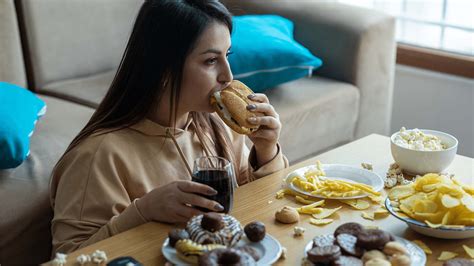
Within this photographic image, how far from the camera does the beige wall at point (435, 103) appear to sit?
3.30 metres

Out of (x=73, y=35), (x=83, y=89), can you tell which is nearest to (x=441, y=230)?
(x=83, y=89)

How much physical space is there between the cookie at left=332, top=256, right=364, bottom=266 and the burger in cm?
50

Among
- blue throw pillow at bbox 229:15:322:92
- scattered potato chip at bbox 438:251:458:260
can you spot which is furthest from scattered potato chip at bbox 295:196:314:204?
blue throw pillow at bbox 229:15:322:92

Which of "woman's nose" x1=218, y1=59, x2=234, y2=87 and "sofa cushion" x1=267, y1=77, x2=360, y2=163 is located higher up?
"woman's nose" x1=218, y1=59, x2=234, y2=87

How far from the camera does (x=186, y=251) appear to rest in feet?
4.20

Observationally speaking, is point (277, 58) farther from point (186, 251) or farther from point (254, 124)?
point (186, 251)

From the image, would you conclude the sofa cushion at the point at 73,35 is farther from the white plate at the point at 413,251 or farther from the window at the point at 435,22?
the white plate at the point at 413,251

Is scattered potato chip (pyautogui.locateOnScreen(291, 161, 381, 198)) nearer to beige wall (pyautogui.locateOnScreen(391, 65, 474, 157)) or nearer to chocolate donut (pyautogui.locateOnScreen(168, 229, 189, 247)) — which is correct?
chocolate donut (pyautogui.locateOnScreen(168, 229, 189, 247))

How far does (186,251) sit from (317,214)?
35cm

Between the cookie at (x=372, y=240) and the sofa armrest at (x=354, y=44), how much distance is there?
1.73m

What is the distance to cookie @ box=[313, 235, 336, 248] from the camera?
1317 millimetres

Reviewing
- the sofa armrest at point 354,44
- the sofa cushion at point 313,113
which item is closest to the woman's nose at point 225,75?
the sofa cushion at point 313,113

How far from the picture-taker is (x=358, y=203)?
62.6 inches

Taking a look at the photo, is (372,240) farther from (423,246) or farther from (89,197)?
(89,197)
